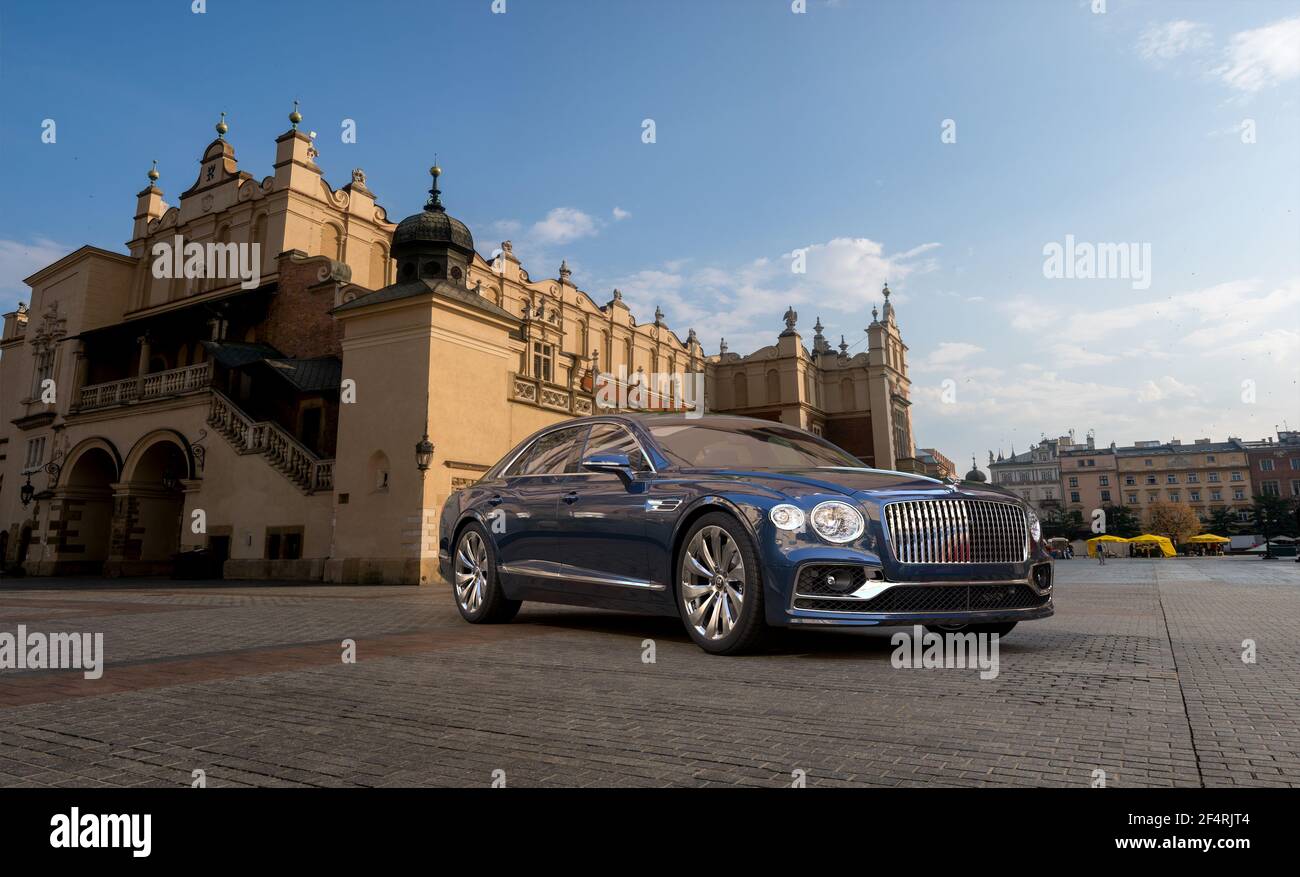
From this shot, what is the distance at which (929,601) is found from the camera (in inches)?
177

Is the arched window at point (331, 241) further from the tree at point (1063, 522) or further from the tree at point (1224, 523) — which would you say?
the tree at point (1224, 523)

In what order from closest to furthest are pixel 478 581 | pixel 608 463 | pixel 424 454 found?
pixel 608 463 < pixel 478 581 < pixel 424 454

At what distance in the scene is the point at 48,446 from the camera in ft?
90.9

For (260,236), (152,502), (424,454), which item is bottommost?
(152,502)

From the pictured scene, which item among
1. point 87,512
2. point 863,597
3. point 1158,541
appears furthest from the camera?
point 1158,541

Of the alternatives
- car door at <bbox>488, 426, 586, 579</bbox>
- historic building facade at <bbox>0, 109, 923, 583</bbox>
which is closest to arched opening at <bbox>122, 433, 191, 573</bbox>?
historic building facade at <bbox>0, 109, 923, 583</bbox>

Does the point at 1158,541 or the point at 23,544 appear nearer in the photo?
the point at 23,544

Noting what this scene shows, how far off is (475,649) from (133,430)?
24853 millimetres

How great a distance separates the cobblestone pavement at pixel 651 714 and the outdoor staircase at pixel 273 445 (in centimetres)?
1478

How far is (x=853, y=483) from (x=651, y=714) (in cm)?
232

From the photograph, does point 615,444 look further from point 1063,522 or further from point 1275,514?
point 1063,522

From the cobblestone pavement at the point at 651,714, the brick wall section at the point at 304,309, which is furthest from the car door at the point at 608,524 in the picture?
the brick wall section at the point at 304,309

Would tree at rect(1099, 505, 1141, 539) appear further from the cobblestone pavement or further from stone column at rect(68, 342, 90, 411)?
the cobblestone pavement

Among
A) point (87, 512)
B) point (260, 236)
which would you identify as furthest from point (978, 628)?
point (87, 512)
